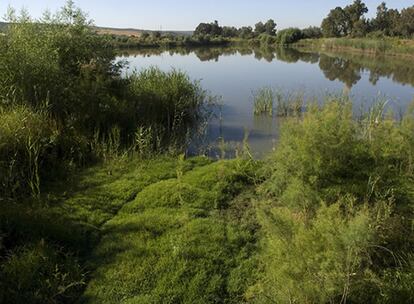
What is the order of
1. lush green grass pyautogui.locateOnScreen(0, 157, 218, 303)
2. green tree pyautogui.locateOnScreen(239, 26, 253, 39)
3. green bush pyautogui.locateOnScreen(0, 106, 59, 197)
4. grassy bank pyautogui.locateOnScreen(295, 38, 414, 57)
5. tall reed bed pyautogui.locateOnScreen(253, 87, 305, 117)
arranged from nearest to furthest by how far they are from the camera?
lush green grass pyautogui.locateOnScreen(0, 157, 218, 303)
green bush pyautogui.locateOnScreen(0, 106, 59, 197)
tall reed bed pyautogui.locateOnScreen(253, 87, 305, 117)
grassy bank pyautogui.locateOnScreen(295, 38, 414, 57)
green tree pyautogui.locateOnScreen(239, 26, 253, 39)

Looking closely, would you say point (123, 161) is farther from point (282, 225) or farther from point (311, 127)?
point (282, 225)

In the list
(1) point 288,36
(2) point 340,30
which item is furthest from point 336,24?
(1) point 288,36

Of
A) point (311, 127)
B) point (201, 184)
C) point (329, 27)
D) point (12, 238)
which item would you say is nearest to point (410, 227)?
point (311, 127)

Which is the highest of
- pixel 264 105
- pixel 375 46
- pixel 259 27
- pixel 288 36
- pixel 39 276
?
pixel 259 27

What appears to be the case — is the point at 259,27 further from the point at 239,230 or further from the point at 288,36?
the point at 239,230

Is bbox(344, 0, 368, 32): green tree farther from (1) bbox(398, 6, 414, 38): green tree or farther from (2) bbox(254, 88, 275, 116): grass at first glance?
(2) bbox(254, 88, 275, 116): grass

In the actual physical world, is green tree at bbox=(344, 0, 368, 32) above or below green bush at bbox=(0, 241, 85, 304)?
above

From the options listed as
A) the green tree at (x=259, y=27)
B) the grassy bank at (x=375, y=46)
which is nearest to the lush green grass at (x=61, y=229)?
the grassy bank at (x=375, y=46)

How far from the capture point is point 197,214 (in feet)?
16.9

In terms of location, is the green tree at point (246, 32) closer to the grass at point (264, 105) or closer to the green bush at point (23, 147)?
the grass at point (264, 105)

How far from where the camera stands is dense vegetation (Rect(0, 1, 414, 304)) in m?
3.45

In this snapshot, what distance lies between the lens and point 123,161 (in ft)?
22.7

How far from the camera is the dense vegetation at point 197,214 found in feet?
11.3

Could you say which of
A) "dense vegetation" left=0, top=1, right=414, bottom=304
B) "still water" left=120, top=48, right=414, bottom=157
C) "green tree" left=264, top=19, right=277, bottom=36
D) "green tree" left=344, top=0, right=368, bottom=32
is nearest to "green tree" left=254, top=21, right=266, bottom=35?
"green tree" left=264, top=19, right=277, bottom=36
